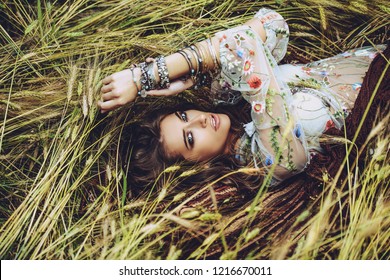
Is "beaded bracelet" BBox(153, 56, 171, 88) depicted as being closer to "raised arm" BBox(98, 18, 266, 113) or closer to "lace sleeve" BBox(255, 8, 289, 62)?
"raised arm" BBox(98, 18, 266, 113)

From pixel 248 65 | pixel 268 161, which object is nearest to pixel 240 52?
pixel 248 65

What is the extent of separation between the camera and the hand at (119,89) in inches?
75.9

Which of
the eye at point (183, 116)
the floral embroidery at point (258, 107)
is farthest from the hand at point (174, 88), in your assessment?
the floral embroidery at point (258, 107)

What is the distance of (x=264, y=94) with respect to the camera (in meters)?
1.94

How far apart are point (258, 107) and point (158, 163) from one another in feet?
1.88

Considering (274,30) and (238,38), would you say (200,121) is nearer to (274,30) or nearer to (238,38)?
(238,38)

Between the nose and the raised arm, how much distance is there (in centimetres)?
19

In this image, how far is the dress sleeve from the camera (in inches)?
76.5

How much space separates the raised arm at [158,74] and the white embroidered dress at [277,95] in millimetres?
74

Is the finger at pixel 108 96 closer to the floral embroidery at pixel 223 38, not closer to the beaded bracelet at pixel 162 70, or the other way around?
the beaded bracelet at pixel 162 70

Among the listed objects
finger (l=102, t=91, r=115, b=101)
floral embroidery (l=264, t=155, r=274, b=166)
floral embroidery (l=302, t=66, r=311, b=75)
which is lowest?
floral embroidery (l=264, t=155, r=274, b=166)

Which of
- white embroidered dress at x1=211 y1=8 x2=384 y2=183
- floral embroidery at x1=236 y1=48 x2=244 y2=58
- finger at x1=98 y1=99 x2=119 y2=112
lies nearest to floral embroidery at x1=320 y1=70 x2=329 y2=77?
white embroidered dress at x1=211 y1=8 x2=384 y2=183
